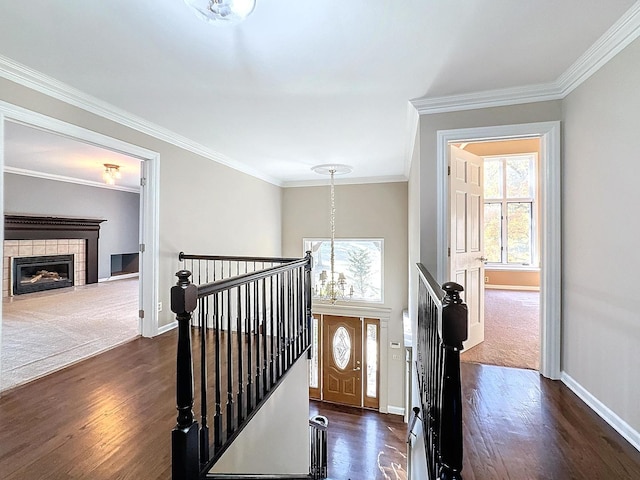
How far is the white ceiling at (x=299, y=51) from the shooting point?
166cm

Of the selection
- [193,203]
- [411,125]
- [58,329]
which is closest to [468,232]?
[411,125]

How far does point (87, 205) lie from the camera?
23.1ft

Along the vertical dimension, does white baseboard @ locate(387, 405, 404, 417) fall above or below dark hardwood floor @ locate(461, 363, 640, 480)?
below

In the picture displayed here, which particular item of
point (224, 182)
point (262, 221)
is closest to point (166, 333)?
point (224, 182)

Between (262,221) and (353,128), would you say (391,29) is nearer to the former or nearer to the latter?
(353,128)

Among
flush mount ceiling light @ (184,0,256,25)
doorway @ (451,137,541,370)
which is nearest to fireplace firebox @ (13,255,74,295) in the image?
flush mount ceiling light @ (184,0,256,25)

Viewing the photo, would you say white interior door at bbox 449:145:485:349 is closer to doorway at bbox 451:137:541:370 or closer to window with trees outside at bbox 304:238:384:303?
doorway at bbox 451:137:541:370

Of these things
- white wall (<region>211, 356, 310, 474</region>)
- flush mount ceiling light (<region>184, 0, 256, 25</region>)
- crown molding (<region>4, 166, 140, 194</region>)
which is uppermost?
crown molding (<region>4, 166, 140, 194</region>)

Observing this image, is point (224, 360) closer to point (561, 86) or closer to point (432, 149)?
point (432, 149)

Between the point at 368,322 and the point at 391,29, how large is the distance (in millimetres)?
5302

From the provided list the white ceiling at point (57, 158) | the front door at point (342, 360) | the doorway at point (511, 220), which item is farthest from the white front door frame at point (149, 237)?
the doorway at point (511, 220)

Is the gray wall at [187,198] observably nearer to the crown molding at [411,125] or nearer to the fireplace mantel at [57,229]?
the crown molding at [411,125]

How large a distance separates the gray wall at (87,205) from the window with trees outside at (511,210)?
28.7ft

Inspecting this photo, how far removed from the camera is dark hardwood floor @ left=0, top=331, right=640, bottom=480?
1492mm
